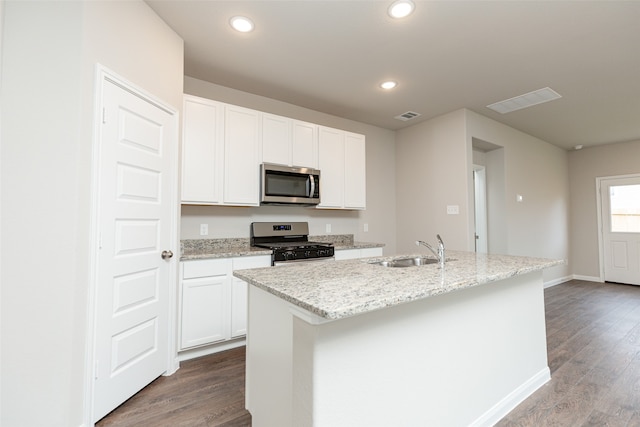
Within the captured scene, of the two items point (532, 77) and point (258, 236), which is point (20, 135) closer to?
point (258, 236)

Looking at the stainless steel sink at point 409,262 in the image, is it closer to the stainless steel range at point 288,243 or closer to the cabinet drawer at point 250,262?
the stainless steel range at point 288,243

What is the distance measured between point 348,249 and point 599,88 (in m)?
3.32

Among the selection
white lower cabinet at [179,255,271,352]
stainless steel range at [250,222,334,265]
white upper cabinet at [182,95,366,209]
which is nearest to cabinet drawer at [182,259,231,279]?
white lower cabinet at [179,255,271,352]

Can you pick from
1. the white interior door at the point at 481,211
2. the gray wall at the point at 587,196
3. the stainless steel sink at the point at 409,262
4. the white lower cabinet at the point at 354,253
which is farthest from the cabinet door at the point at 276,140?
the gray wall at the point at 587,196

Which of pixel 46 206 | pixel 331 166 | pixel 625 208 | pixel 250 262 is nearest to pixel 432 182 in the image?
pixel 331 166

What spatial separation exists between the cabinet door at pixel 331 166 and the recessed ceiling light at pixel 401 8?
5.30 feet

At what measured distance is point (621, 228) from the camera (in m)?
5.62

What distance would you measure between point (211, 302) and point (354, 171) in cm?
236

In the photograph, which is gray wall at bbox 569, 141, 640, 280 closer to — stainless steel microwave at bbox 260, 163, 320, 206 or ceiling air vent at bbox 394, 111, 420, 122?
ceiling air vent at bbox 394, 111, 420, 122

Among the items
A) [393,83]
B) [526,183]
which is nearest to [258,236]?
[393,83]

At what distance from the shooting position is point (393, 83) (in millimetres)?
3217

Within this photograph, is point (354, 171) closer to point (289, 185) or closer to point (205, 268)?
point (289, 185)

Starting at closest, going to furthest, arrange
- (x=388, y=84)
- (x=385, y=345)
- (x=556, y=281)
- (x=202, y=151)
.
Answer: (x=385, y=345), (x=202, y=151), (x=388, y=84), (x=556, y=281)

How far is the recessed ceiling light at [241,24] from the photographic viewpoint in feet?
7.27
